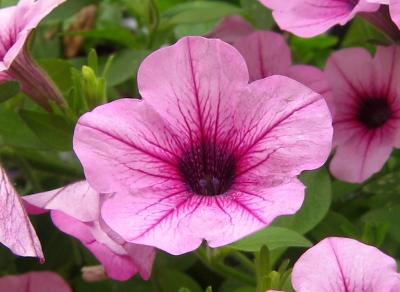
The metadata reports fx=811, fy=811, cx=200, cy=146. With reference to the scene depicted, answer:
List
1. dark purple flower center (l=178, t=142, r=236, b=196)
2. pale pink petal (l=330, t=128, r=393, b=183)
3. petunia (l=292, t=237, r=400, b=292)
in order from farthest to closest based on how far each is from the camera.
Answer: pale pink petal (l=330, t=128, r=393, b=183), dark purple flower center (l=178, t=142, r=236, b=196), petunia (l=292, t=237, r=400, b=292)

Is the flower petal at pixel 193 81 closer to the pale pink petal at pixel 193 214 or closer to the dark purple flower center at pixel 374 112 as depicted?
the pale pink petal at pixel 193 214

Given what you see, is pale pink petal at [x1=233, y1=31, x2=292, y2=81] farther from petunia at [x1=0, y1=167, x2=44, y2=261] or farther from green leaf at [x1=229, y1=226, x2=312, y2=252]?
petunia at [x1=0, y1=167, x2=44, y2=261]

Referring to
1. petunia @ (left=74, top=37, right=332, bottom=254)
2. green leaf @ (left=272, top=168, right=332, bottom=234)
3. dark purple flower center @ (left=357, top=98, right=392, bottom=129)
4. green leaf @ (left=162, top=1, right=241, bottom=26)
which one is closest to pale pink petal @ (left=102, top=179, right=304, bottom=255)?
petunia @ (left=74, top=37, right=332, bottom=254)

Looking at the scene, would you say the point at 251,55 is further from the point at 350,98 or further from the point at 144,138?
the point at 144,138

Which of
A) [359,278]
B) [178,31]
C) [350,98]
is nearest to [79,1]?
[178,31]

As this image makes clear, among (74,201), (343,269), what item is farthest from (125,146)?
(343,269)

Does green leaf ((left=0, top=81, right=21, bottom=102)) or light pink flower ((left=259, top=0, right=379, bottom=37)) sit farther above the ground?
light pink flower ((left=259, top=0, right=379, bottom=37))
